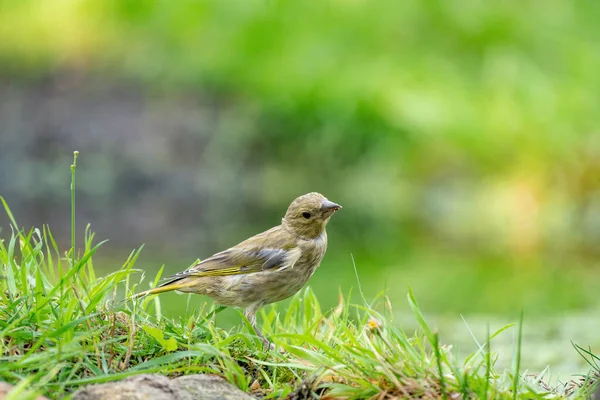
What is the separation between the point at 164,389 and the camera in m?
3.65

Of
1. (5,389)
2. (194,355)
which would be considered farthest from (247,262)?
(5,389)

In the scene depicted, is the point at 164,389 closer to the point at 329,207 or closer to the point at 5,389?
the point at 5,389

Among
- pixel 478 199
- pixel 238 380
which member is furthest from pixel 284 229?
pixel 478 199

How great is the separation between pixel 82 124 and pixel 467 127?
6.00 metres

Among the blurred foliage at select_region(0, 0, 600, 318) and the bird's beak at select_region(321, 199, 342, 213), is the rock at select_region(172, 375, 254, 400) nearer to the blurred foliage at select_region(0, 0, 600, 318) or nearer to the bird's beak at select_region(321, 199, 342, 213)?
the bird's beak at select_region(321, 199, 342, 213)

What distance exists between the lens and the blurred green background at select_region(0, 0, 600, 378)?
545 inches

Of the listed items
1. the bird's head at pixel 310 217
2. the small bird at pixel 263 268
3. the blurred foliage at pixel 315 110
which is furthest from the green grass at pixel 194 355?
the blurred foliage at pixel 315 110

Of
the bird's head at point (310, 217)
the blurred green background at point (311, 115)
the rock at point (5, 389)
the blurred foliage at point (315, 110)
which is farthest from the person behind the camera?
the blurred foliage at point (315, 110)

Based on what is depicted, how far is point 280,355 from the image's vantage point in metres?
4.23

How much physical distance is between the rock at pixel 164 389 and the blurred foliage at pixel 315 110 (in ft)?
27.9

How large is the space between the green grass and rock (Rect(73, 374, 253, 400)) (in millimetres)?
71

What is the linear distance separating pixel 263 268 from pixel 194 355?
49.5 inches

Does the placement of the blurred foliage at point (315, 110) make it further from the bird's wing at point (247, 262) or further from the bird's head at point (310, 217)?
the bird's wing at point (247, 262)

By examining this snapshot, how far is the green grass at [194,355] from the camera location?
3.79m
